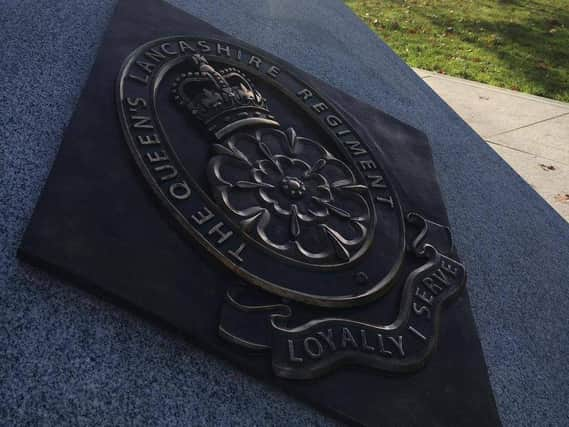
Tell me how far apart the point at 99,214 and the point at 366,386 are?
1.13 meters

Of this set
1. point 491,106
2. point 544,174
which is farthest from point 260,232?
point 491,106

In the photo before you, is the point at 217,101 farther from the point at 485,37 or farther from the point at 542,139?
the point at 485,37

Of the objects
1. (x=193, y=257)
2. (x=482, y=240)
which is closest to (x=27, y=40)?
(x=193, y=257)

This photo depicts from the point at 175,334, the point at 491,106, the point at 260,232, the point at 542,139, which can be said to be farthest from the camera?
the point at 491,106

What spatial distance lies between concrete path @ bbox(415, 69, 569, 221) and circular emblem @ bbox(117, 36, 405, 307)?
7.35 feet

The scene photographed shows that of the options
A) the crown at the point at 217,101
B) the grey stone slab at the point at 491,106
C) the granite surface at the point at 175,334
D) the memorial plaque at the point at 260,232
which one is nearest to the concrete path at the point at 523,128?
the grey stone slab at the point at 491,106

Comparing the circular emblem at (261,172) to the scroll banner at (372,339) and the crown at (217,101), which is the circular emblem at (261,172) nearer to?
the crown at (217,101)

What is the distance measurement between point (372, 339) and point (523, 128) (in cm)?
415

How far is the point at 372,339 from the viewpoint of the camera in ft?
6.50

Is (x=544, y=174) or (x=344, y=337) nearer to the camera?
(x=344, y=337)

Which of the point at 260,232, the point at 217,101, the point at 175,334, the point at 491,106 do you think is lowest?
the point at 491,106

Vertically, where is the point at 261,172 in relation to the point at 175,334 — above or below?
above

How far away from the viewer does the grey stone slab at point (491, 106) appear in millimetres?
5410

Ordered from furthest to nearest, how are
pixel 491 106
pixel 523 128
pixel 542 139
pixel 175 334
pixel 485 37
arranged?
1. pixel 485 37
2. pixel 491 106
3. pixel 523 128
4. pixel 542 139
5. pixel 175 334
